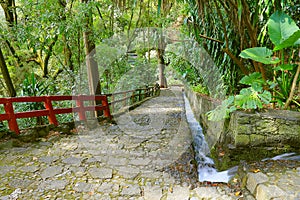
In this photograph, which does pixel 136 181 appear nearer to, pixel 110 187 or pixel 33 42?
pixel 110 187

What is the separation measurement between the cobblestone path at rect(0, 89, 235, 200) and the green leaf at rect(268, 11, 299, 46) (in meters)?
1.93

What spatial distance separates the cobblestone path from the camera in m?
2.11

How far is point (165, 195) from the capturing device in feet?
6.88

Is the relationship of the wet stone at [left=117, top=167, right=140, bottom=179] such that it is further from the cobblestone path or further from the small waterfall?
the small waterfall

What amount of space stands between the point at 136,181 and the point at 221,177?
4.03ft

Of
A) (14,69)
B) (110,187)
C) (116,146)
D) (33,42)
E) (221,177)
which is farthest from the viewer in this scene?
(14,69)

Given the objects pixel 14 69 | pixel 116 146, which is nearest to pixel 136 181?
pixel 116 146

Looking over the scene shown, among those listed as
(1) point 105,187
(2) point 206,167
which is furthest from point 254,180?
(1) point 105,187

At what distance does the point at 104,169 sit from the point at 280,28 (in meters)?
2.89

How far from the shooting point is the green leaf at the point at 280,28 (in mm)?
2475

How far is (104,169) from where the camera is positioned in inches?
101

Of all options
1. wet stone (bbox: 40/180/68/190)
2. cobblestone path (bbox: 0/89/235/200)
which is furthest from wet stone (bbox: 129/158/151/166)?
wet stone (bbox: 40/180/68/190)

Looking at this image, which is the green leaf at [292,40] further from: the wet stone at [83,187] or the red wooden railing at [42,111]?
the red wooden railing at [42,111]

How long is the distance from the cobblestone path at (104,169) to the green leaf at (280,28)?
76.1 inches
